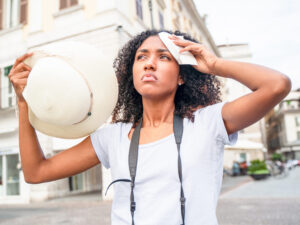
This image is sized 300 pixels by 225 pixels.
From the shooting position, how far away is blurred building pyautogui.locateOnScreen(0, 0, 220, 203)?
1116cm

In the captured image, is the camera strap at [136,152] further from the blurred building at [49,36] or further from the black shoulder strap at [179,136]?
the blurred building at [49,36]

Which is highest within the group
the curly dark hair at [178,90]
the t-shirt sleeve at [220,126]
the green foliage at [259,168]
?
the curly dark hair at [178,90]

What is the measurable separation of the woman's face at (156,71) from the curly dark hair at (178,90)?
0.12 m

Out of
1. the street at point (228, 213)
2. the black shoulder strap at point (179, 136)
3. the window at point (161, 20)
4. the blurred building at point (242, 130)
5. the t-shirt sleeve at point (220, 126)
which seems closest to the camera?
the black shoulder strap at point (179, 136)

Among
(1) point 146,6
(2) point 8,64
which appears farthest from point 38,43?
(1) point 146,6

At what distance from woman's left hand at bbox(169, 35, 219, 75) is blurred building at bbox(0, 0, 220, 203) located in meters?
9.55

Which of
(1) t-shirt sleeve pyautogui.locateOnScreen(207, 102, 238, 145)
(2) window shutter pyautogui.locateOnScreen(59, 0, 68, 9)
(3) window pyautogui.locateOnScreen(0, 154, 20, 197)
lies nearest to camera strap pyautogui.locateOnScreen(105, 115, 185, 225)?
(1) t-shirt sleeve pyautogui.locateOnScreen(207, 102, 238, 145)

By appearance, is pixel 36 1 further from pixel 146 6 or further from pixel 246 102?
pixel 246 102

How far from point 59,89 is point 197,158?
601mm

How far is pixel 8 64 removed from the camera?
42.4 feet

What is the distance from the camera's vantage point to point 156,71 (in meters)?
1.40

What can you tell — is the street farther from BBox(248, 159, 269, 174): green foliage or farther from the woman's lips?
BBox(248, 159, 269, 174): green foliage

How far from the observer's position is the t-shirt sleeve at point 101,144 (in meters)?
1.54

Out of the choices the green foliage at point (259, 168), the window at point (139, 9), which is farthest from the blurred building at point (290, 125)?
the window at point (139, 9)
